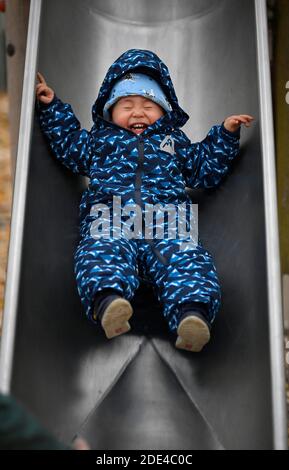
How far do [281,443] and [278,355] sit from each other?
0.75 ft

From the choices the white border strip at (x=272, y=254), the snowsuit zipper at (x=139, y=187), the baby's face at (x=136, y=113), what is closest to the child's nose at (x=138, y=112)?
the baby's face at (x=136, y=113)

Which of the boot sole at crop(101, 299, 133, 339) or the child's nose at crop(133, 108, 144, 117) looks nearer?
the boot sole at crop(101, 299, 133, 339)

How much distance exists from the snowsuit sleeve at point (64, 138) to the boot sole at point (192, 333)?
766 millimetres

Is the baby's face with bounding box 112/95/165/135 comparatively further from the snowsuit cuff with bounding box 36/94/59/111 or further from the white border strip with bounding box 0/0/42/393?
the white border strip with bounding box 0/0/42/393

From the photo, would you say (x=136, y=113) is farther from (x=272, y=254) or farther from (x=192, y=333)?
(x=192, y=333)

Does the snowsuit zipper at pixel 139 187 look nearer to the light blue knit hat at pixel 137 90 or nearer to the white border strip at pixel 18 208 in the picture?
the light blue knit hat at pixel 137 90

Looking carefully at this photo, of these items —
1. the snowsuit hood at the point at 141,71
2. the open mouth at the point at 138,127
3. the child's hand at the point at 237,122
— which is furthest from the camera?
the snowsuit hood at the point at 141,71

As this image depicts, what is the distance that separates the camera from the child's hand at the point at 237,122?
94.9 inches

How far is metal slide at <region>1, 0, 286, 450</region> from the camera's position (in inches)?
74.8

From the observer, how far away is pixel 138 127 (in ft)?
8.29

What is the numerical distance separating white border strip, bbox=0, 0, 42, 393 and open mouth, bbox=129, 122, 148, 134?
372 millimetres

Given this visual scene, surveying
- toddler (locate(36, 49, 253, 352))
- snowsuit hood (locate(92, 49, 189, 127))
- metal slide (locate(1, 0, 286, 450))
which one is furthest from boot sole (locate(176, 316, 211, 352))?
snowsuit hood (locate(92, 49, 189, 127))

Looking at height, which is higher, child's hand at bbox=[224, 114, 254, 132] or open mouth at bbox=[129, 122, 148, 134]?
open mouth at bbox=[129, 122, 148, 134]

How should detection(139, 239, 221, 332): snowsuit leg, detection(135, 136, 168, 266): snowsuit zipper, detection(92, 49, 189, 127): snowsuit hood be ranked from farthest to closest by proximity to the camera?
1. detection(92, 49, 189, 127): snowsuit hood
2. detection(135, 136, 168, 266): snowsuit zipper
3. detection(139, 239, 221, 332): snowsuit leg
